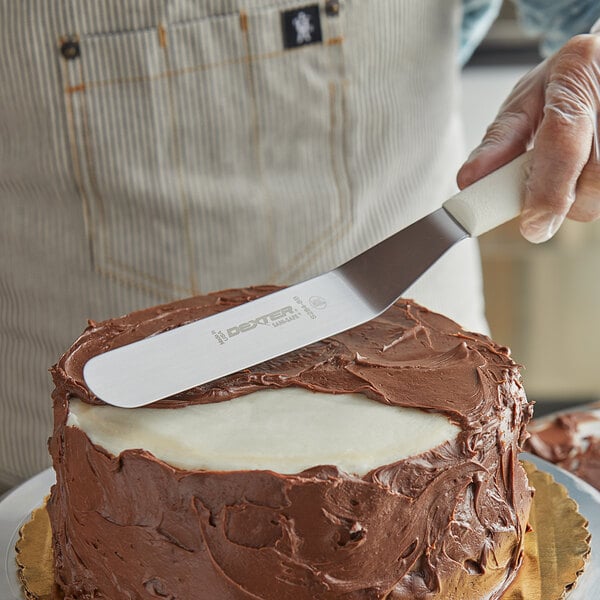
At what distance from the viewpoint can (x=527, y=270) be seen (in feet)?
9.90

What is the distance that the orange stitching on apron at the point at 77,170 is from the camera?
4.51 feet

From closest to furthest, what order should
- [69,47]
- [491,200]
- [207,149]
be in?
[491,200]
[69,47]
[207,149]

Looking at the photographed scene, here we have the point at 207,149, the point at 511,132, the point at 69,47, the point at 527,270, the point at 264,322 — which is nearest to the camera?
the point at 264,322

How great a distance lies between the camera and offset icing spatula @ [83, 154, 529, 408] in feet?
3.00

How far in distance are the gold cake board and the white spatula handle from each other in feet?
→ 1.06

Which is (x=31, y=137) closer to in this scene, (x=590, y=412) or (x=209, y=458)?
(x=209, y=458)

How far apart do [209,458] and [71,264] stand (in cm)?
70

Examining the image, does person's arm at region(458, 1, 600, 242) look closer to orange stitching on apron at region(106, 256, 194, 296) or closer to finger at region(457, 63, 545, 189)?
finger at region(457, 63, 545, 189)

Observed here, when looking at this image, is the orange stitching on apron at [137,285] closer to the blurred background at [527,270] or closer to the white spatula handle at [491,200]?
the white spatula handle at [491,200]

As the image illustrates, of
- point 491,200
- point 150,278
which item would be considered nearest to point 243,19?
point 150,278

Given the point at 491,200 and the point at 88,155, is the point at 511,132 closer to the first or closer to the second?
the point at 491,200

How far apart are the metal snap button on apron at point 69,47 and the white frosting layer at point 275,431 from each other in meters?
0.63

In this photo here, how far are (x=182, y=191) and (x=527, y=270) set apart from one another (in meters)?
1.81

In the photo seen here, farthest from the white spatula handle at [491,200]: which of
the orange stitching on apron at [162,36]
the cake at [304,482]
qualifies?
the orange stitching on apron at [162,36]
